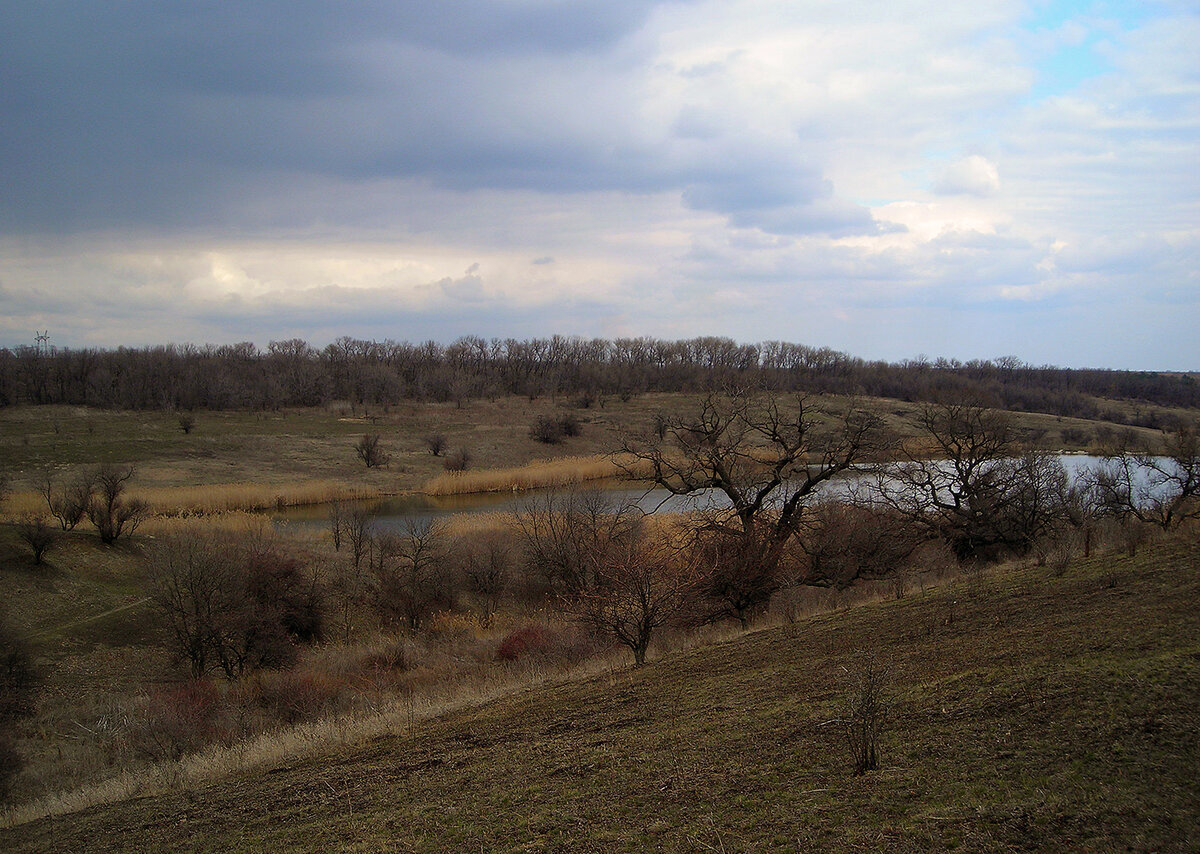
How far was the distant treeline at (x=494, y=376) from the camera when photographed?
8456 centimetres

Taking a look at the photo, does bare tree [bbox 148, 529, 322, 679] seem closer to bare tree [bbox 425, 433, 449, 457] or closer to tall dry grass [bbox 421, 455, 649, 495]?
tall dry grass [bbox 421, 455, 649, 495]

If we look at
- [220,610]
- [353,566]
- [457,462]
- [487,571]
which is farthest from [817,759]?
[457,462]

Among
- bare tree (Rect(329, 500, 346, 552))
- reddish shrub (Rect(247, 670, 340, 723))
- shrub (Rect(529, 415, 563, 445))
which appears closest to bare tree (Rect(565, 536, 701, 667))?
reddish shrub (Rect(247, 670, 340, 723))

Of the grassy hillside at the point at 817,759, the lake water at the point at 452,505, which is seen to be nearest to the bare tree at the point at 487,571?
the lake water at the point at 452,505

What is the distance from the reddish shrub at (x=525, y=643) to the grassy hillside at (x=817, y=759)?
8.17 m

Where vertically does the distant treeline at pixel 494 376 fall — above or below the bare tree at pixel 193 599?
above

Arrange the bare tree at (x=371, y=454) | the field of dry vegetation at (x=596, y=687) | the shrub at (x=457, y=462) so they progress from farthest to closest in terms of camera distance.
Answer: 1. the shrub at (x=457, y=462)
2. the bare tree at (x=371, y=454)
3. the field of dry vegetation at (x=596, y=687)

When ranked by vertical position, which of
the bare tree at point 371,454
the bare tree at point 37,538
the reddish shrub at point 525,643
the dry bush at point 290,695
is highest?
the bare tree at point 371,454

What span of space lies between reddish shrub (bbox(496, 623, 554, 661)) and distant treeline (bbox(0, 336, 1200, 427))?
45.3 meters

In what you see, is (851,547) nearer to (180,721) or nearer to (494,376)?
(180,721)

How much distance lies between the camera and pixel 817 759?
5.69 m

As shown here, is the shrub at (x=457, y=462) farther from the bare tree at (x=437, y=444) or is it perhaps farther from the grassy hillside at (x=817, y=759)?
the grassy hillside at (x=817, y=759)

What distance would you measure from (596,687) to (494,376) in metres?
108

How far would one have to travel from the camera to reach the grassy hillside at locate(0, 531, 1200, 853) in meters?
4.39
